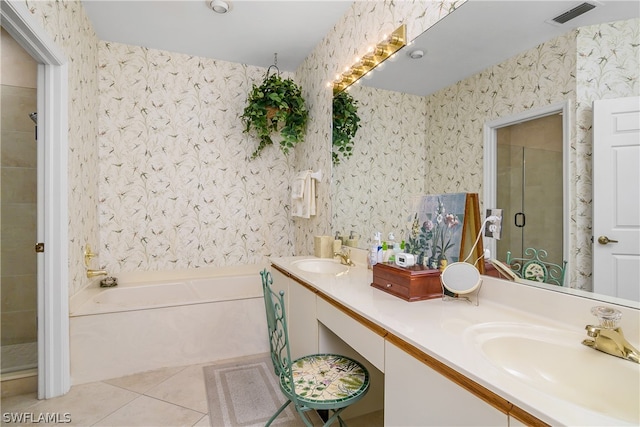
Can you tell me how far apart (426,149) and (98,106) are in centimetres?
278

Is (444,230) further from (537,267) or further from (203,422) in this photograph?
(203,422)

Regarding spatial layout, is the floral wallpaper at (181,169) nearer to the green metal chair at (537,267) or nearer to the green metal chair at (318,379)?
the green metal chair at (318,379)

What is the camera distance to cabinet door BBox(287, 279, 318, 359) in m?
1.66

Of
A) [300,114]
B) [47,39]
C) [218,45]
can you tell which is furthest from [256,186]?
[47,39]

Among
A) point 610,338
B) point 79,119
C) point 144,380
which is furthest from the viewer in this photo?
point 79,119

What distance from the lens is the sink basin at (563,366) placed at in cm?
74

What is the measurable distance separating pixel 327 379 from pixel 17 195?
2.75 m

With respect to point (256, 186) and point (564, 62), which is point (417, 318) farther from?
point (256, 186)

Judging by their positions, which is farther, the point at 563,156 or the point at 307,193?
the point at 307,193

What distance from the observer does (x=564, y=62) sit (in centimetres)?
103

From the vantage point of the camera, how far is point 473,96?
4.50 feet

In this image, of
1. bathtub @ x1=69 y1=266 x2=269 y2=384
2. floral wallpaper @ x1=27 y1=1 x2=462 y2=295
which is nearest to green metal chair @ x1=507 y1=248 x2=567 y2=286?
floral wallpaper @ x1=27 y1=1 x2=462 y2=295

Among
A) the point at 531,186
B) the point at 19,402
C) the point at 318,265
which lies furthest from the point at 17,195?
the point at 531,186

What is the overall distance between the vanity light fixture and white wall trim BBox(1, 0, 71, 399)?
1778 mm
